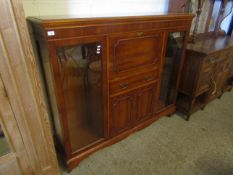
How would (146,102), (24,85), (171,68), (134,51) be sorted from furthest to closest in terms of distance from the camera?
(171,68)
(146,102)
(134,51)
(24,85)

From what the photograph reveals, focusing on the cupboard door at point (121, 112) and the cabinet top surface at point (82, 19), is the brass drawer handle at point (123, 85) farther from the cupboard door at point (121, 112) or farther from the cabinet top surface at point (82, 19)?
the cabinet top surface at point (82, 19)

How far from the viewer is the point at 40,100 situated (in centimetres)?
111

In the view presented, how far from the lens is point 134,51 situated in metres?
1.44

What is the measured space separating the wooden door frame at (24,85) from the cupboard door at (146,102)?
0.90 meters

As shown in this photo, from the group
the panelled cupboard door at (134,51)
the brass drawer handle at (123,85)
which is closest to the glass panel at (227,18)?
the panelled cupboard door at (134,51)

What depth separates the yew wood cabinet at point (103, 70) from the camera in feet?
3.66

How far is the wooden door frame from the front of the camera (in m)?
0.87

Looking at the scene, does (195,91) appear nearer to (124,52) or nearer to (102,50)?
(124,52)

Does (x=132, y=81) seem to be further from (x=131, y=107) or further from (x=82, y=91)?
(x=82, y=91)

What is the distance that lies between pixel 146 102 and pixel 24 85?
3.91 ft

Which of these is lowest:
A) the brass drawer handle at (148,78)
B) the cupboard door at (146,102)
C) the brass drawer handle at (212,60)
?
the cupboard door at (146,102)

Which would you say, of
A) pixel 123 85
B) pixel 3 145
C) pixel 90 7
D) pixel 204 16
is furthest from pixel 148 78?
pixel 204 16

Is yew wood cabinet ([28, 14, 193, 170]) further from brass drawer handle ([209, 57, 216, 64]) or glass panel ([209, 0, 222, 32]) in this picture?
glass panel ([209, 0, 222, 32])

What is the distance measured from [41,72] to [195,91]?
1666mm
